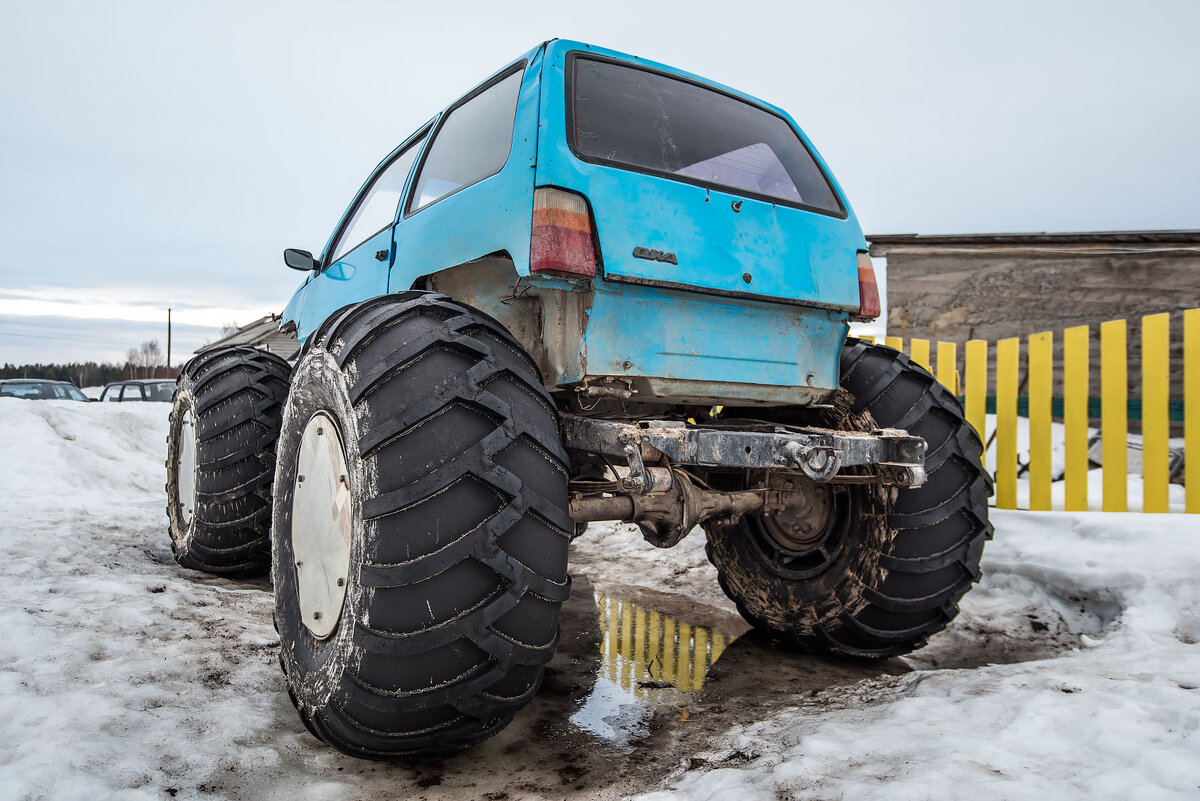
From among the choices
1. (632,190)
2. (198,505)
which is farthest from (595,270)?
(198,505)

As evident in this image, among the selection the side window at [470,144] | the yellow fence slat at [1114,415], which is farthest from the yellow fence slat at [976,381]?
the side window at [470,144]

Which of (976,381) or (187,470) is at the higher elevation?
(976,381)

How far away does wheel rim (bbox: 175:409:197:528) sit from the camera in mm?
3941

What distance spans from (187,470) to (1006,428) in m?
5.98

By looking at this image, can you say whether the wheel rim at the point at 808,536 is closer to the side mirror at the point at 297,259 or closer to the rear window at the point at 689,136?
the rear window at the point at 689,136

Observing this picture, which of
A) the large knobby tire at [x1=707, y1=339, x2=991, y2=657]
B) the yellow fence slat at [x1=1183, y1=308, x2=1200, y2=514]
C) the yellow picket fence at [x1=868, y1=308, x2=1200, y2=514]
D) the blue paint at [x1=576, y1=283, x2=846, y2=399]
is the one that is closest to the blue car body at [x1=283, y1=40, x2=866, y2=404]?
the blue paint at [x1=576, y1=283, x2=846, y2=399]

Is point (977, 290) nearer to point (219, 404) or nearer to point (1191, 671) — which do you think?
point (1191, 671)

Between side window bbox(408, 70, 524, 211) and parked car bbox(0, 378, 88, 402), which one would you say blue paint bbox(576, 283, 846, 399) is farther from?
parked car bbox(0, 378, 88, 402)

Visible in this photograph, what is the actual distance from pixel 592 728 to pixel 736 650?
3.92ft

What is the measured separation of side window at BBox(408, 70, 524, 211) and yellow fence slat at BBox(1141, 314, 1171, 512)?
493cm

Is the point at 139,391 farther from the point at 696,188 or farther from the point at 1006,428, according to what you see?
the point at 696,188

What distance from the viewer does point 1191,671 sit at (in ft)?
8.20

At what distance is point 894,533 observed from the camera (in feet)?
9.39

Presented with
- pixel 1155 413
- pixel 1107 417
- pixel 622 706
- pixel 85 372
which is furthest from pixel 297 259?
pixel 85 372
